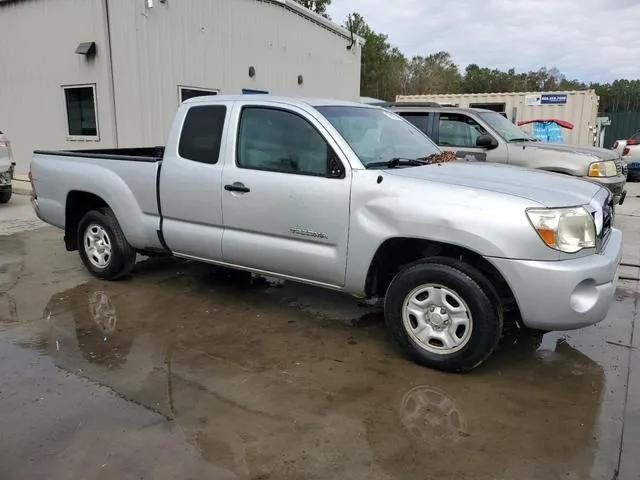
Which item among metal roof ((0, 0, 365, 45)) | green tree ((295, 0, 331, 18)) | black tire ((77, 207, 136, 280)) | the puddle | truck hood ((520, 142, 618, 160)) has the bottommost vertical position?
the puddle

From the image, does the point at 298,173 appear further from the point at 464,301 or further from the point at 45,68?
the point at 45,68

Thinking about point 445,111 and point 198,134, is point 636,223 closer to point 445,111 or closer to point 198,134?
point 445,111

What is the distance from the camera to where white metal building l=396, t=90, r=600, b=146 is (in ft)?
65.4

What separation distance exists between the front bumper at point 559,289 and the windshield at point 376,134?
133 cm

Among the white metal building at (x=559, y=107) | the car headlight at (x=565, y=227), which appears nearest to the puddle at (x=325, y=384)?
the car headlight at (x=565, y=227)

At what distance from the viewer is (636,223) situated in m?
9.16

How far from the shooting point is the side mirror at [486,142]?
25.7 ft

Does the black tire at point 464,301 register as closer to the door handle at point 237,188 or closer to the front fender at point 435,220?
the front fender at point 435,220

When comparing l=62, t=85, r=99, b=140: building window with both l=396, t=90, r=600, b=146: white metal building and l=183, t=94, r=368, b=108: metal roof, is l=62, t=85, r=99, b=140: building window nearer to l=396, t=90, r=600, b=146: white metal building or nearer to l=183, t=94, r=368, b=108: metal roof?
l=183, t=94, r=368, b=108: metal roof

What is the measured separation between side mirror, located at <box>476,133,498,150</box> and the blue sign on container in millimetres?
13874

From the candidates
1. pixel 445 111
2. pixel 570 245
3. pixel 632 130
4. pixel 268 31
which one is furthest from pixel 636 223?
pixel 632 130

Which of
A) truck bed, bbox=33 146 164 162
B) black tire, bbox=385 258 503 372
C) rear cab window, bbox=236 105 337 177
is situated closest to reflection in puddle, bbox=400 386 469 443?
black tire, bbox=385 258 503 372

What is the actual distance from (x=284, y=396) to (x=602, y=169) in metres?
6.12

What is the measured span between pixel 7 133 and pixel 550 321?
15202 millimetres
